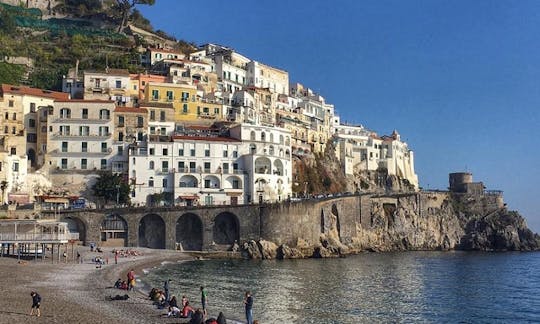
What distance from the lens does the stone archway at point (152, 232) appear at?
2613 inches

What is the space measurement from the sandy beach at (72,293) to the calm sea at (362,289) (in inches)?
155

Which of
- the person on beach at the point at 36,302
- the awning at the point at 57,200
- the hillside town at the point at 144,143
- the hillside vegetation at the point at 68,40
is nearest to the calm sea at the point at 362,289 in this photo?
the person on beach at the point at 36,302

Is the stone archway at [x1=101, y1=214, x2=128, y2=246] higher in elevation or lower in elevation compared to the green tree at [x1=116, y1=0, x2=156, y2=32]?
lower

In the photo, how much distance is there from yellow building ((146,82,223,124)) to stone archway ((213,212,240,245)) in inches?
737

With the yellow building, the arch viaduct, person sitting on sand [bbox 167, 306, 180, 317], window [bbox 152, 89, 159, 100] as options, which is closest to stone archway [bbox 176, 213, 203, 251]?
the arch viaduct

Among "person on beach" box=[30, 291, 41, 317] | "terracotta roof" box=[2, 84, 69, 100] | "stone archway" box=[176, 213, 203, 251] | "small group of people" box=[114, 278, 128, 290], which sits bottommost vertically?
"small group of people" box=[114, 278, 128, 290]

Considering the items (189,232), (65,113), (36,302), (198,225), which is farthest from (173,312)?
(65,113)

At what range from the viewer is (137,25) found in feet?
381

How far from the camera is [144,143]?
71625mm

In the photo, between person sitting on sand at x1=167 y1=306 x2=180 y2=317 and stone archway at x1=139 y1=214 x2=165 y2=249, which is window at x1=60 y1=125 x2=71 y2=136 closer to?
stone archway at x1=139 y1=214 x2=165 y2=249

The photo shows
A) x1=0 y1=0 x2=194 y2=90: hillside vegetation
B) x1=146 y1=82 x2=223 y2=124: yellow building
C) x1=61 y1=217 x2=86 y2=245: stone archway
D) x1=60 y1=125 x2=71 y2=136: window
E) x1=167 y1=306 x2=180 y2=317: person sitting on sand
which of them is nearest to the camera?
x1=167 y1=306 x2=180 y2=317: person sitting on sand

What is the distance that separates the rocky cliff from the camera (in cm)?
7544

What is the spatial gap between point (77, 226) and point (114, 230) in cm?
397

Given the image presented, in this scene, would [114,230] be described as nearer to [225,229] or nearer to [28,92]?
[225,229]
